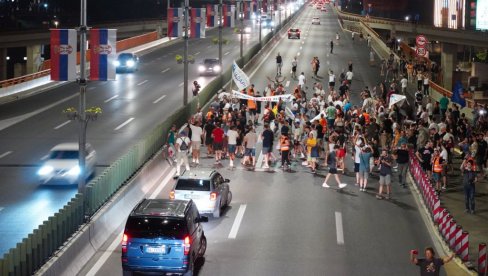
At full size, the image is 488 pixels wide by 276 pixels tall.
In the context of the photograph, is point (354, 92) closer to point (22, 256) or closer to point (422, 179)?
point (422, 179)

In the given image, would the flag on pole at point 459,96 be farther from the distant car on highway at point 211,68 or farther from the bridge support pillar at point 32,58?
the bridge support pillar at point 32,58

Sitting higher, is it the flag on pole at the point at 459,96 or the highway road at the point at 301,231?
the flag on pole at the point at 459,96

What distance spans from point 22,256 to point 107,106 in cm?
3133

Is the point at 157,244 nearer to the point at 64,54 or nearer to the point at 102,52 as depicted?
the point at 64,54

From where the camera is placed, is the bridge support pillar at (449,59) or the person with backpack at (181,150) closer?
the person with backpack at (181,150)

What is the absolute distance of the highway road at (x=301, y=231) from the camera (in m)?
19.0

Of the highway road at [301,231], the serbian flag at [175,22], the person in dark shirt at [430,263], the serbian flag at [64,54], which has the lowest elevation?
the highway road at [301,231]

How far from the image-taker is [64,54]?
74.6 feet

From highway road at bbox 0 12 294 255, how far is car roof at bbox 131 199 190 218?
4.46 metres

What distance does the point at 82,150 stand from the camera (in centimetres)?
2134

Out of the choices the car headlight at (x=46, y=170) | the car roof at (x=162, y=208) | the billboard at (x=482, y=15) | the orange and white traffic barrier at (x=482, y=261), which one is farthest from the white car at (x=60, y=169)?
the billboard at (x=482, y=15)

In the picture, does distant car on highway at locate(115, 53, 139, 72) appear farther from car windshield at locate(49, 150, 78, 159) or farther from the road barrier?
car windshield at locate(49, 150, 78, 159)

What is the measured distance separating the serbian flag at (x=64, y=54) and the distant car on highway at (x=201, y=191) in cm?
430

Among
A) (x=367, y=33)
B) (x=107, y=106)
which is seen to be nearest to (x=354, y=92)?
(x=107, y=106)
